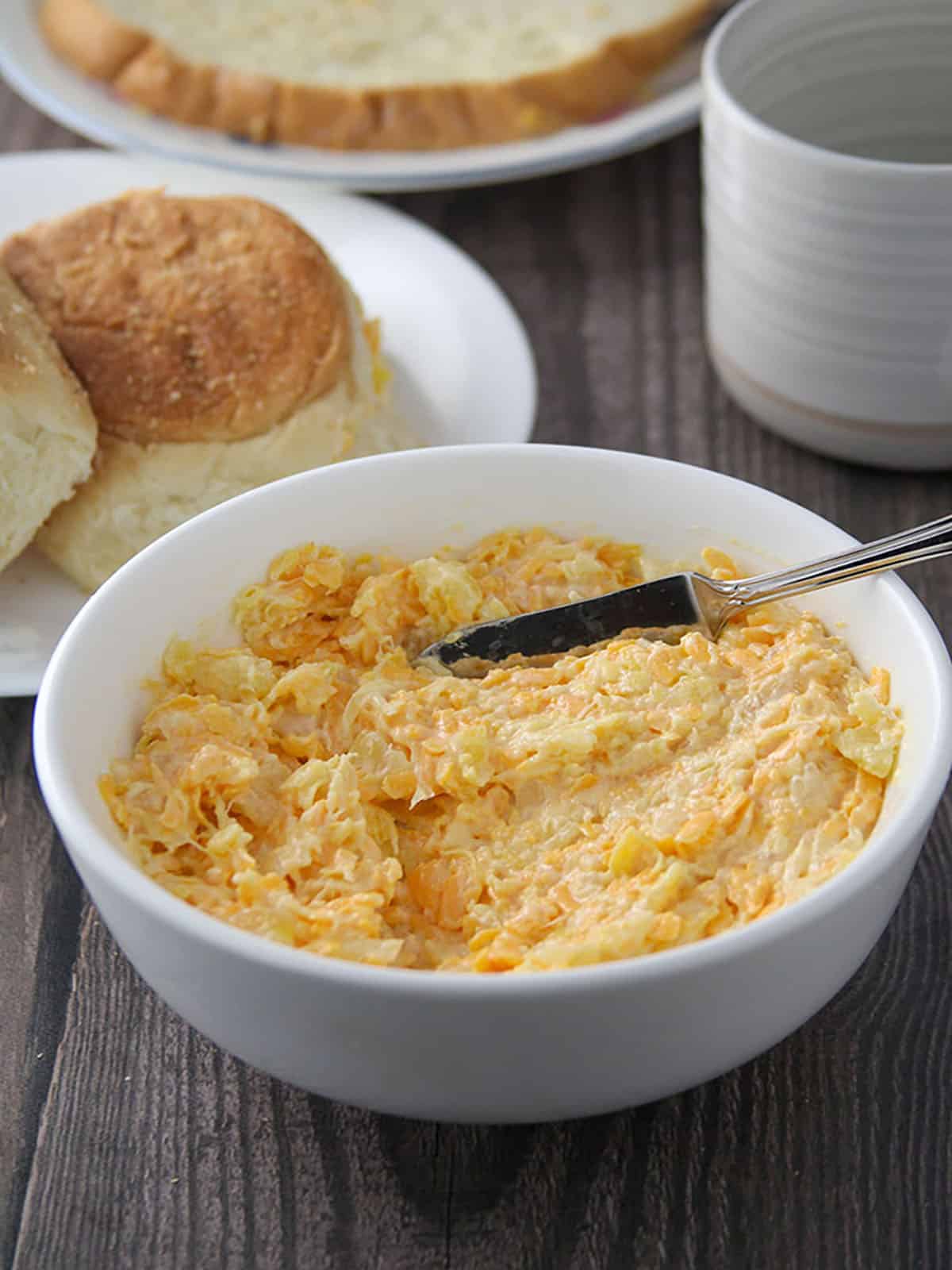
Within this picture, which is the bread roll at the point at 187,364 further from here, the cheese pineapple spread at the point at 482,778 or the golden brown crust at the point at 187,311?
the cheese pineapple spread at the point at 482,778

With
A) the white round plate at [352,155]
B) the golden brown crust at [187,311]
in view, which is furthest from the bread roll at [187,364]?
the white round plate at [352,155]

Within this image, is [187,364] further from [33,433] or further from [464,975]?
[464,975]

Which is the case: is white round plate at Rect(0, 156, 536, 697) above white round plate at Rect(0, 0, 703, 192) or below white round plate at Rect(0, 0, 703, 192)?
below

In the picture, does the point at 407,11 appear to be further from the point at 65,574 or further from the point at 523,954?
the point at 523,954

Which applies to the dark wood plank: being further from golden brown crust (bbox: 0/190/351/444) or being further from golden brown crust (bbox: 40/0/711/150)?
golden brown crust (bbox: 40/0/711/150)

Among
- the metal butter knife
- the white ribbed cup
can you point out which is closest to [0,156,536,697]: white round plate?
the white ribbed cup

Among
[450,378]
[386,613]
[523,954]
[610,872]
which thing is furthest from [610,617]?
[450,378]

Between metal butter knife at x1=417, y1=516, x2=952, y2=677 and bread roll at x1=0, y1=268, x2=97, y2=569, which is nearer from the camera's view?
metal butter knife at x1=417, y1=516, x2=952, y2=677

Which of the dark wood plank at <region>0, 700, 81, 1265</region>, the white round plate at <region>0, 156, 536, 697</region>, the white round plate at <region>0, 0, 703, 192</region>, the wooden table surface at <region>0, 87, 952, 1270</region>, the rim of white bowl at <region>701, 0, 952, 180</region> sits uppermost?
the rim of white bowl at <region>701, 0, 952, 180</region>

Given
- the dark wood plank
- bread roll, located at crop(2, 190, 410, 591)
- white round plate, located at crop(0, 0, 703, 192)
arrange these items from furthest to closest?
white round plate, located at crop(0, 0, 703, 192), bread roll, located at crop(2, 190, 410, 591), the dark wood plank
